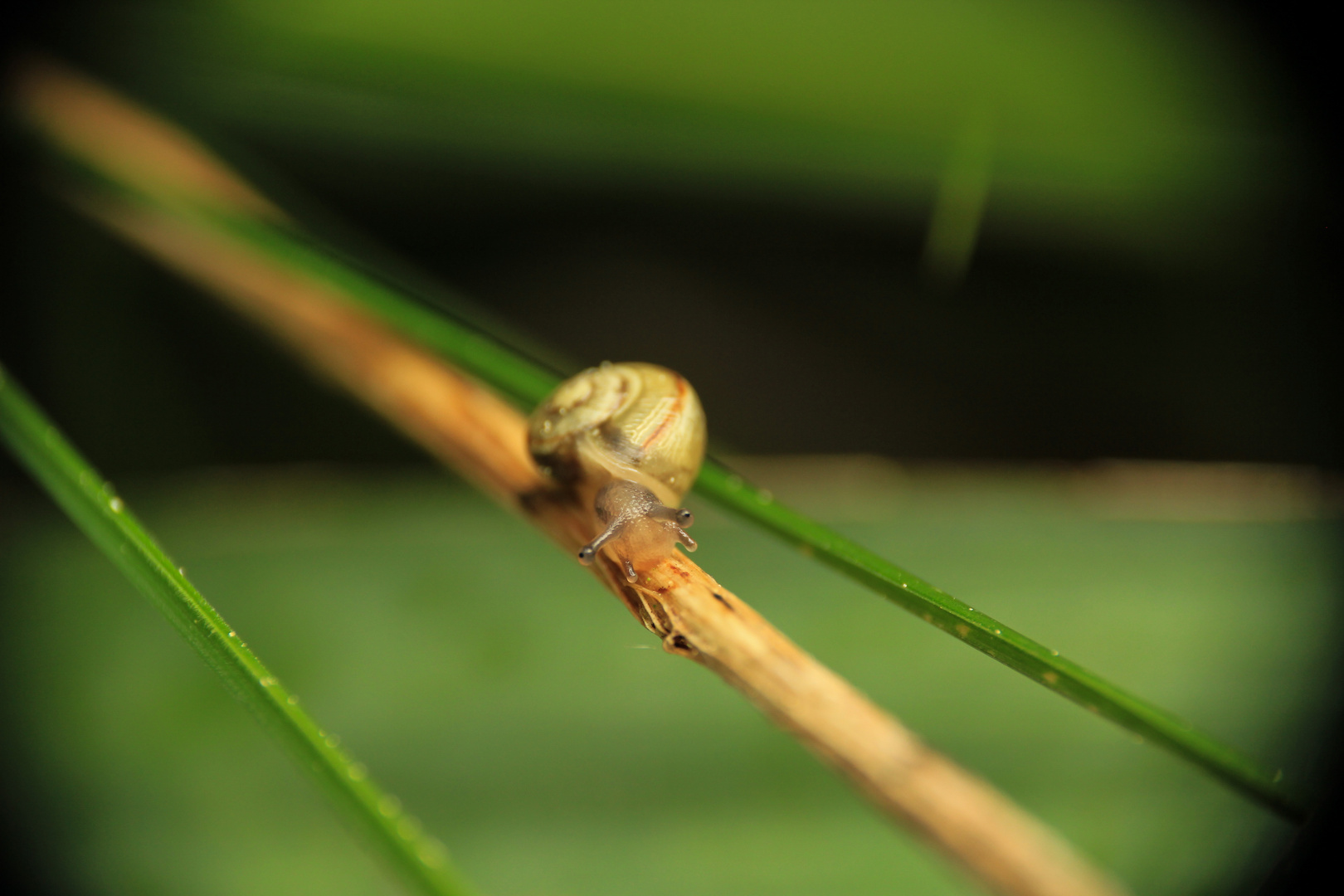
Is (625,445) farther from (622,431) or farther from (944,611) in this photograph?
(944,611)

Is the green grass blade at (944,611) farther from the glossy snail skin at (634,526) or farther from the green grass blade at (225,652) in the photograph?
the green grass blade at (225,652)

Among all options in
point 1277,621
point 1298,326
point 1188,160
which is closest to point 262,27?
point 1188,160

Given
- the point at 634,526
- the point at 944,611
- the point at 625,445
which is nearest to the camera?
the point at 944,611

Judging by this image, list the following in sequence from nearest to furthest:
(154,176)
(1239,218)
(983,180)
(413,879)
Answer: (413,879)
(154,176)
(983,180)
(1239,218)

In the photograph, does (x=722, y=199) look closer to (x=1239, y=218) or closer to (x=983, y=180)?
(x=983, y=180)

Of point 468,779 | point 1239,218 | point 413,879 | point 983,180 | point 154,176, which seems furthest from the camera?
point 1239,218

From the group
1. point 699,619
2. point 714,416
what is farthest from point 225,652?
point 714,416

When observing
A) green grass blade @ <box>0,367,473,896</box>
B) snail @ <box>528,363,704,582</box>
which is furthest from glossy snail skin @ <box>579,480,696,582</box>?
green grass blade @ <box>0,367,473,896</box>
